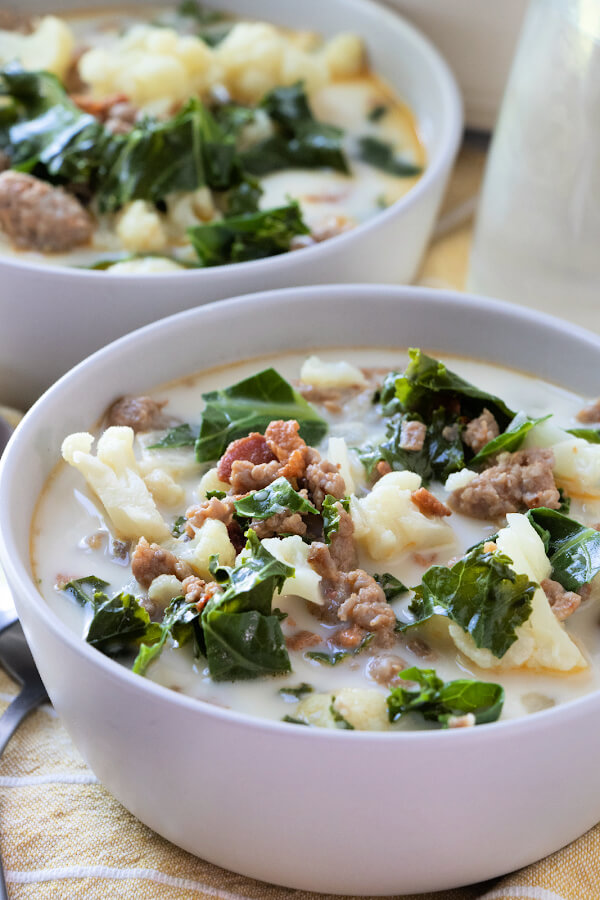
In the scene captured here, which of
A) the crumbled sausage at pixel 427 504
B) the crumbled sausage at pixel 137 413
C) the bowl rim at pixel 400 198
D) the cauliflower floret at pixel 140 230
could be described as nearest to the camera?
the crumbled sausage at pixel 427 504

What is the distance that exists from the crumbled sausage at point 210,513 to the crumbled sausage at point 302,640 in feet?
1.02

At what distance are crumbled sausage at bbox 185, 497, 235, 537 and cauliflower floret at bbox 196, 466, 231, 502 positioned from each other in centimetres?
10

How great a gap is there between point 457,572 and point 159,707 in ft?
2.35

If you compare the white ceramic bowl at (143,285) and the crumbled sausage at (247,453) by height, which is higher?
the crumbled sausage at (247,453)

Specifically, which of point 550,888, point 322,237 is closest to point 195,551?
point 550,888

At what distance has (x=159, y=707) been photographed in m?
1.99

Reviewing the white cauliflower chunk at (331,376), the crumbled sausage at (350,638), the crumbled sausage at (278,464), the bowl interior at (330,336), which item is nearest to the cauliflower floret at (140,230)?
the bowl interior at (330,336)

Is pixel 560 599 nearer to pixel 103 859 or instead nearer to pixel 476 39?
pixel 103 859

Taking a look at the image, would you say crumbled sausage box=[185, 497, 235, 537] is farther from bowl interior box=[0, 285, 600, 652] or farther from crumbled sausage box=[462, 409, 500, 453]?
crumbled sausage box=[462, 409, 500, 453]

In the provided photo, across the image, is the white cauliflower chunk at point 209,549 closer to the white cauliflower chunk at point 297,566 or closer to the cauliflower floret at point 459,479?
the white cauliflower chunk at point 297,566

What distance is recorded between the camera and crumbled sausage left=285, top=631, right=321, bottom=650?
2.28m

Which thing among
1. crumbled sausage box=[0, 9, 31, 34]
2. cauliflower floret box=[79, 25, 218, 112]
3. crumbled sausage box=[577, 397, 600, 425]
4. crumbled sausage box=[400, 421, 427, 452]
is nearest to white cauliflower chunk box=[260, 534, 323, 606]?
crumbled sausage box=[400, 421, 427, 452]

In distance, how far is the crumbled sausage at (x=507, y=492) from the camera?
260cm

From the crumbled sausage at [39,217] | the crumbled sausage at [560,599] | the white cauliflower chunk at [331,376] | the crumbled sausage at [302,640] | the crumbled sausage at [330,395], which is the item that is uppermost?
the crumbled sausage at [560,599]
